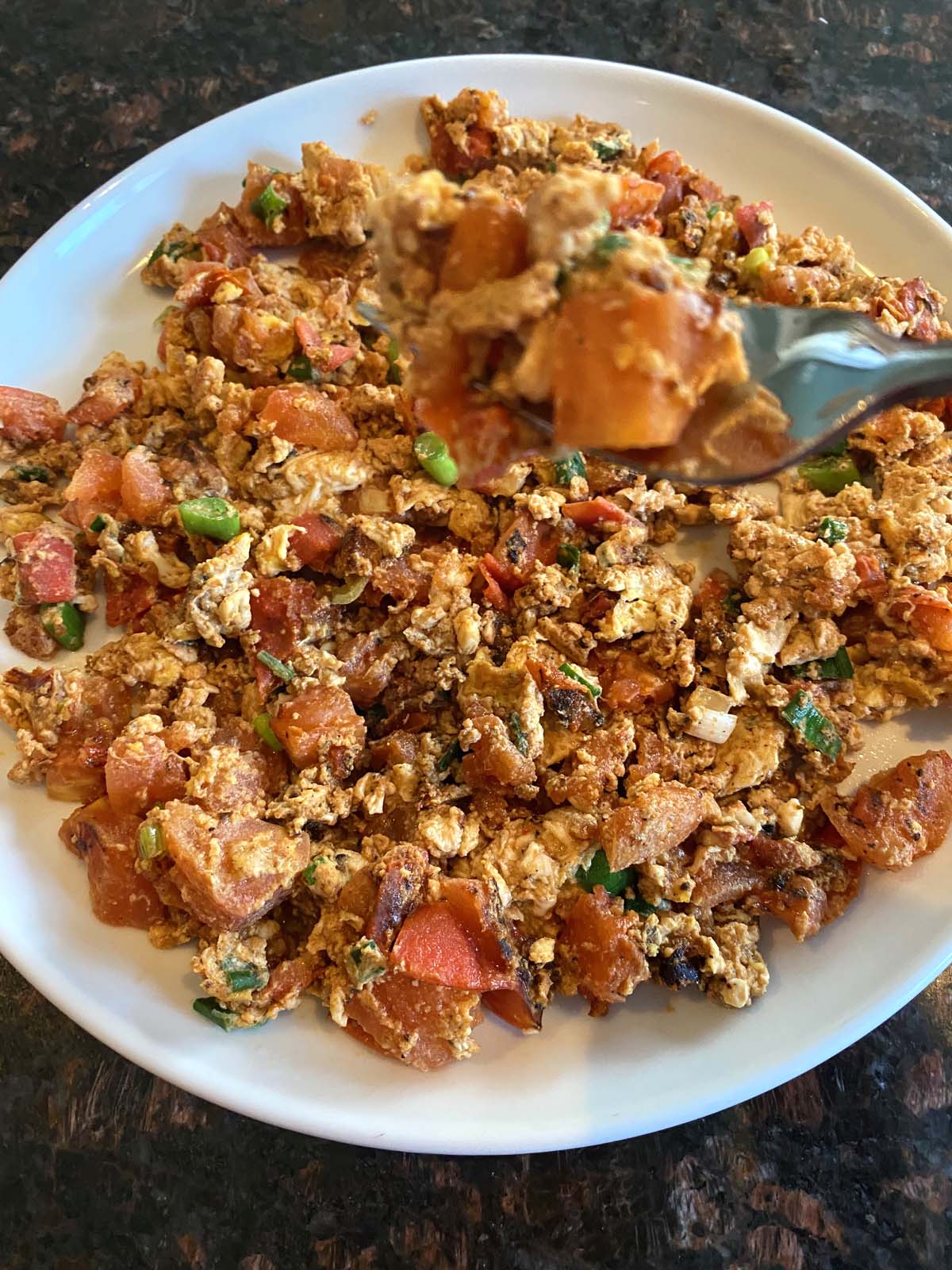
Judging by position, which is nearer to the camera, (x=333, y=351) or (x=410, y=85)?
(x=333, y=351)

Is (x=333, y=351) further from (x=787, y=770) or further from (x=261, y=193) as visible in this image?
(x=787, y=770)

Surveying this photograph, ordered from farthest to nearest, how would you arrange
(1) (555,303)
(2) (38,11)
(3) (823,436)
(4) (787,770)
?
(2) (38,11), (4) (787,770), (3) (823,436), (1) (555,303)

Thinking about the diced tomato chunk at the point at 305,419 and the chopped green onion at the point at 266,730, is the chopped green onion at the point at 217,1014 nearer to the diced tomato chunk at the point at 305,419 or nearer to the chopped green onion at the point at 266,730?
the chopped green onion at the point at 266,730

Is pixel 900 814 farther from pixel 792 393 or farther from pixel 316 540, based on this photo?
pixel 316 540

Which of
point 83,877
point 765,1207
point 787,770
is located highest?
point 787,770

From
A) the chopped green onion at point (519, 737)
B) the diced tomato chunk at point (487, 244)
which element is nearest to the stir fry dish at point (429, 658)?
the chopped green onion at point (519, 737)

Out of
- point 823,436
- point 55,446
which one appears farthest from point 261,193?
point 823,436

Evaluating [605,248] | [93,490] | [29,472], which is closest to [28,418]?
[29,472]

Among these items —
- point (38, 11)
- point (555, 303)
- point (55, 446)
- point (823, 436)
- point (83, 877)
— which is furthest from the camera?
point (38, 11)

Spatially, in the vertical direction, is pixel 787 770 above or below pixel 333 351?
below
